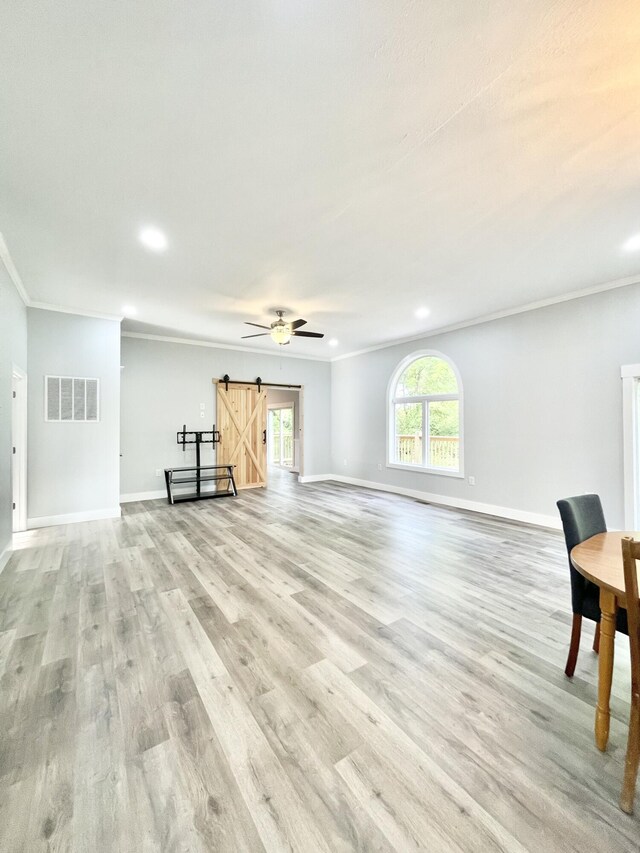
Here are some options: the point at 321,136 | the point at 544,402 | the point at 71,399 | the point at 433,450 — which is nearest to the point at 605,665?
the point at 321,136

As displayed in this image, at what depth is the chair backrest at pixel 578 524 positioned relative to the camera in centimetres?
168

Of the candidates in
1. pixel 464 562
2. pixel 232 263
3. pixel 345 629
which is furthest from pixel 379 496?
pixel 232 263

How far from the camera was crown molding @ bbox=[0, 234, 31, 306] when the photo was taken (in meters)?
3.06

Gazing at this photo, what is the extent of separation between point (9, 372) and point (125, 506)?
2781mm

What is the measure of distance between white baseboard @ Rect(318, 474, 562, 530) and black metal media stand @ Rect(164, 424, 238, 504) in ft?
9.42

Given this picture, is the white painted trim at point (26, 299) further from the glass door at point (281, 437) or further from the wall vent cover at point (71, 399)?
the glass door at point (281, 437)

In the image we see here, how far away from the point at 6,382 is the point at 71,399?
1.32m

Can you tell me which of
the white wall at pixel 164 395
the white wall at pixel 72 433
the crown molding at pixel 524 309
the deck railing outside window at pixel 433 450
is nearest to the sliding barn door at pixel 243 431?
the white wall at pixel 164 395

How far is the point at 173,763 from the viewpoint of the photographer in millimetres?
1303

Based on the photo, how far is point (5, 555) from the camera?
326 centimetres

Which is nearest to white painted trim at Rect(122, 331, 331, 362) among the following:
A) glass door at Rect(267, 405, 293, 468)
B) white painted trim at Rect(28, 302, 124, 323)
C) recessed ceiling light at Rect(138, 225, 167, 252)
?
white painted trim at Rect(28, 302, 124, 323)

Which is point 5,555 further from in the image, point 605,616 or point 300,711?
point 605,616

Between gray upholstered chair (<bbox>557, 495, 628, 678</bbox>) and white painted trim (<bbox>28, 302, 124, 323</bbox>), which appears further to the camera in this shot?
white painted trim (<bbox>28, 302, 124, 323</bbox>)

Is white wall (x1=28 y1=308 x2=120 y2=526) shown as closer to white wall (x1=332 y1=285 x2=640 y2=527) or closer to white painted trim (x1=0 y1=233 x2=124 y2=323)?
white painted trim (x1=0 y1=233 x2=124 y2=323)
